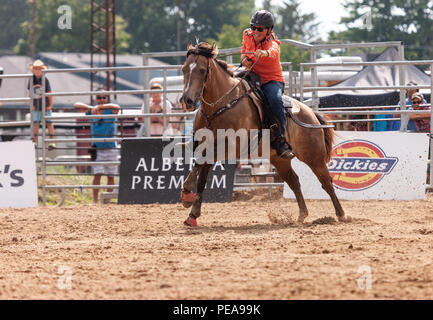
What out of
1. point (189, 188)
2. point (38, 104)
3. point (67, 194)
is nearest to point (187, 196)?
point (189, 188)

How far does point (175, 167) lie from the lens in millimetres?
12250

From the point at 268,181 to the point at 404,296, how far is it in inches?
356

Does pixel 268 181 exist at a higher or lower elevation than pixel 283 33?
lower

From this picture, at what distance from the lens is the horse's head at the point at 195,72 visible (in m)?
8.11

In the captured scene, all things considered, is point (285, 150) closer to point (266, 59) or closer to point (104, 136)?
point (266, 59)

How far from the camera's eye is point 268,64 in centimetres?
915

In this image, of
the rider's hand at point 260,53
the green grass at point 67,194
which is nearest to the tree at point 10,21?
the green grass at point 67,194

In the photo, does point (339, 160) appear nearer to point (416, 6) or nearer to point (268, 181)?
point (268, 181)

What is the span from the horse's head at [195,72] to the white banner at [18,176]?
4787 mm

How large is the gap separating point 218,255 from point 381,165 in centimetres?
617

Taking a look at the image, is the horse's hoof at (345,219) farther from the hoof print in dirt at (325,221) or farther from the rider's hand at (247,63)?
the rider's hand at (247,63)

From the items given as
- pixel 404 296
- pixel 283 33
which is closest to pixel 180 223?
pixel 404 296

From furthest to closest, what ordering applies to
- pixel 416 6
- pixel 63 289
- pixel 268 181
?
pixel 416 6 < pixel 268 181 < pixel 63 289

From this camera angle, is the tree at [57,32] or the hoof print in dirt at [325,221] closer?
the hoof print in dirt at [325,221]
